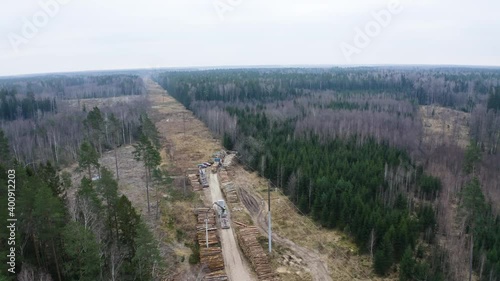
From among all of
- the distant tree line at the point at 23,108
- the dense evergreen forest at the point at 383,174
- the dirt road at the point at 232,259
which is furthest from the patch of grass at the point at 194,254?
the distant tree line at the point at 23,108

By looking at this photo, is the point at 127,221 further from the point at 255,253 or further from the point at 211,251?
the point at 255,253

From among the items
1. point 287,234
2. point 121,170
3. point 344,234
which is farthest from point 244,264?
point 121,170

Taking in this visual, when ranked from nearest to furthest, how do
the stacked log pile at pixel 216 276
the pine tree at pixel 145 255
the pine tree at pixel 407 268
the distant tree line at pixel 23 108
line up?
the pine tree at pixel 145 255 → the stacked log pile at pixel 216 276 → the pine tree at pixel 407 268 → the distant tree line at pixel 23 108

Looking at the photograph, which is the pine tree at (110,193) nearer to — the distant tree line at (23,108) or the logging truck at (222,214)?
the logging truck at (222,214)

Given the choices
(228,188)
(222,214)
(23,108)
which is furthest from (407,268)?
(23,108)

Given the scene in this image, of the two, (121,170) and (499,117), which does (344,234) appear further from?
(499,117)

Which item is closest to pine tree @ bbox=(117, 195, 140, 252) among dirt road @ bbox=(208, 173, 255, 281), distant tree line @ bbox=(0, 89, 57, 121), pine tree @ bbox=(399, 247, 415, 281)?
dirt road @ bbox=(208, 173, 255, 281)

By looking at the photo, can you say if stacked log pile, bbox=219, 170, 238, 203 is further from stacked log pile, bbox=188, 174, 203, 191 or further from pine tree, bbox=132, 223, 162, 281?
pine tree, bbox=132, 223, 162, 281
